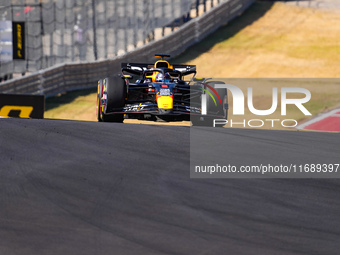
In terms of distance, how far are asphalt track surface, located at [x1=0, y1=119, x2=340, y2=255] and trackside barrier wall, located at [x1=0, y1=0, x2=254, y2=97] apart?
1094 cm

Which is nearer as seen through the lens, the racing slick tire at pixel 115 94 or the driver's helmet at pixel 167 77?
the racing slick tire at pixel 115 94

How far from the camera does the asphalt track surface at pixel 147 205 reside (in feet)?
12.6

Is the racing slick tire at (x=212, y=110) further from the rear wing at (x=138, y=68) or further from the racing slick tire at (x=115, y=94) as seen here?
the racing slick tire at (x=115, y=94)

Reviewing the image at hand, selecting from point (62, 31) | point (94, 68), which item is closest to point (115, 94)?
point (62, 31)

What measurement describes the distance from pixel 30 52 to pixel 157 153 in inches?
508

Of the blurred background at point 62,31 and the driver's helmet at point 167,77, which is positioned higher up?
the blurred background at point 62,31

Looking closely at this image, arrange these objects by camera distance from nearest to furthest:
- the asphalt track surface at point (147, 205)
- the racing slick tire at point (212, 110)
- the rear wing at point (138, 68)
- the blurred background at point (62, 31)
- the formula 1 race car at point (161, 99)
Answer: the asphalt track surface at point (147, 205)
the formula 1 race car at point (161, 99)
the racing slick tire at point (212, 110)
the rear wing at point (138, 68)
the blurred background at point (62, 31)

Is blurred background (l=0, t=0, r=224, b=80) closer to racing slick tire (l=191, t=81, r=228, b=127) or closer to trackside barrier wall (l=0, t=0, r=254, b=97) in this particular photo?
trackside barrier wall (l=0, t=0, r=254, b=97)

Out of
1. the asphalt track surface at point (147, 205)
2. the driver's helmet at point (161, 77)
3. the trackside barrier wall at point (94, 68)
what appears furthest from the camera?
the trackside barrier wall at point (94, 68)

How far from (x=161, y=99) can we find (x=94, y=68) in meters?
10.0

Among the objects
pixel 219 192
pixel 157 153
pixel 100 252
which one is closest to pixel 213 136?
pixel 157 153

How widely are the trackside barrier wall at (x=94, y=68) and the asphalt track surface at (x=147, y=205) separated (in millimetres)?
10938

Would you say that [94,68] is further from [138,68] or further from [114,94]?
[114,94]

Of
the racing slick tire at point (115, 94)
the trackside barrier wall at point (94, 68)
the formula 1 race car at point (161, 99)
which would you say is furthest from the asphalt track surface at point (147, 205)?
the trackside barrier wall at point (94, 68)
